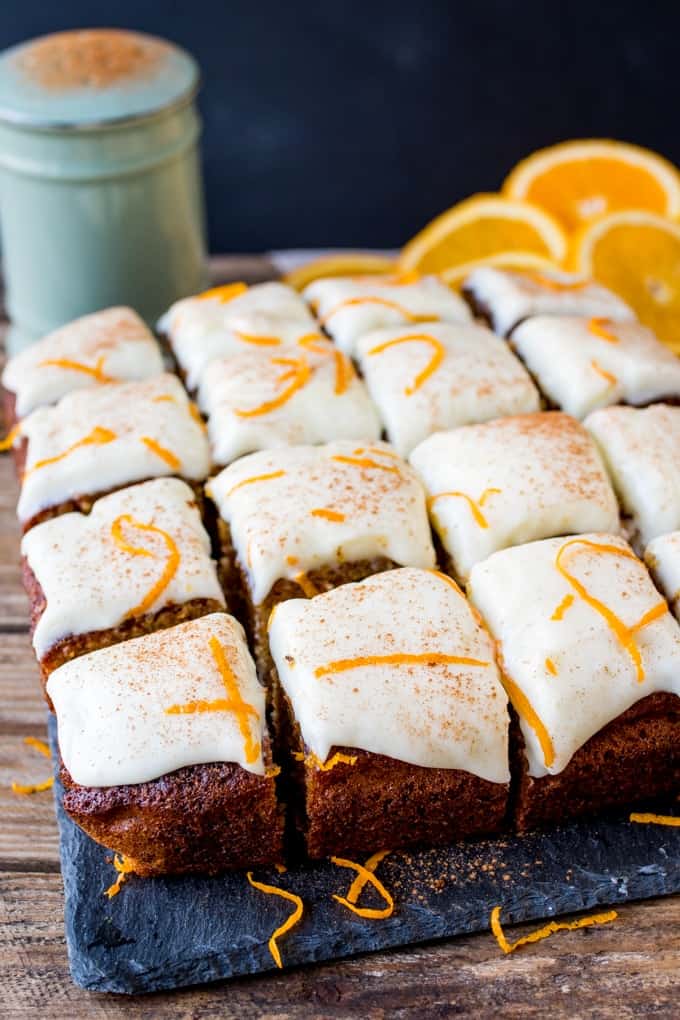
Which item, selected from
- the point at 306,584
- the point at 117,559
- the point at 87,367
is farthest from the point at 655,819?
the point at 87,367

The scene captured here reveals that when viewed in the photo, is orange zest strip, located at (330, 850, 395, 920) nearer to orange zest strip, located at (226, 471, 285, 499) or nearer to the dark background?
orange zest strip, located at (226, 471, 285, 499)

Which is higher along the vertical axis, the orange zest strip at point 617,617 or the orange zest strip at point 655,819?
the orange zest strip at point 617,617

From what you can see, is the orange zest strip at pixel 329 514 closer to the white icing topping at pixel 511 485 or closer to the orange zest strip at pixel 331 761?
the white icing topping at pixel 511 485

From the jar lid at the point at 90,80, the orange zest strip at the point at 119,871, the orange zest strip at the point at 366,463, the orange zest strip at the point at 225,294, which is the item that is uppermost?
the jar lid at the point at 90,80

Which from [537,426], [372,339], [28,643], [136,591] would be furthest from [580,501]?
[28,643]

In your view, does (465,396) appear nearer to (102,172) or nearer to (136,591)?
(136,591)

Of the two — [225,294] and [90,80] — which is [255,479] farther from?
[90,80]

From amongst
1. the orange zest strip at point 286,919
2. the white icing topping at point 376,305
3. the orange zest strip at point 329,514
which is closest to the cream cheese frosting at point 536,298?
the white icing topping at point 376,305
